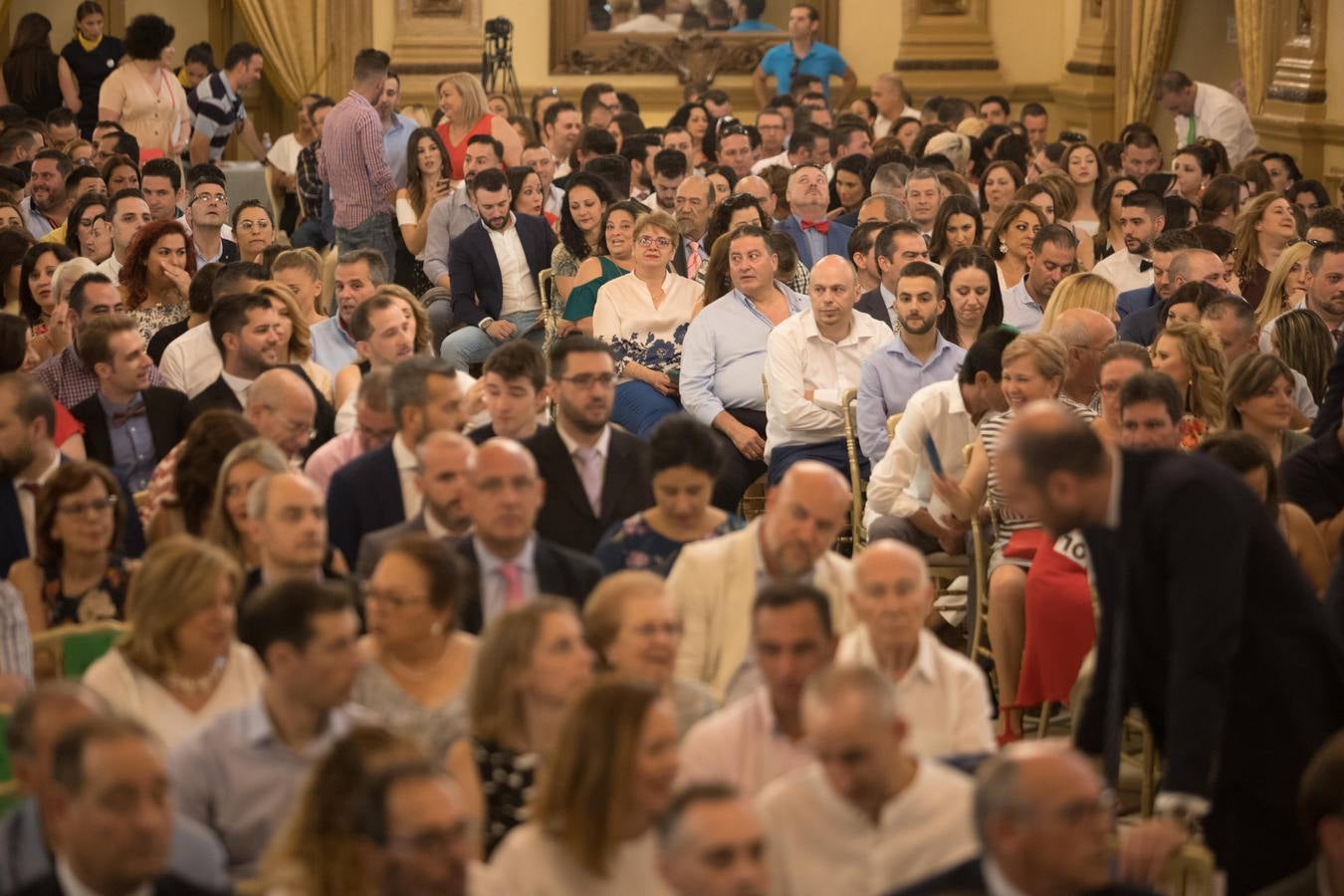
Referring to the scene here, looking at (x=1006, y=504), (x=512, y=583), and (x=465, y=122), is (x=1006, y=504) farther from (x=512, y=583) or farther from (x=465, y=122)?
(x=465, y=122)

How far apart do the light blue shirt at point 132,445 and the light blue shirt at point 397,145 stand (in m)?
5.05

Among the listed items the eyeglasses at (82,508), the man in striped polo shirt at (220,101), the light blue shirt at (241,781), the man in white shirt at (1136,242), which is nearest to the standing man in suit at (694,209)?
the man in white shirt at (1136,242)

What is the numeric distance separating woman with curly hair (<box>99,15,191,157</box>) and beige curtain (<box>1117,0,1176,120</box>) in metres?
6.51

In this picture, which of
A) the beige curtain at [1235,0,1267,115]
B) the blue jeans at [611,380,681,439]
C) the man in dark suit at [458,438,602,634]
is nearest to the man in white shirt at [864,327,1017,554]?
the blue jeans at [611,380,681,439]

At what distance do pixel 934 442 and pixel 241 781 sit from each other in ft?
9.87

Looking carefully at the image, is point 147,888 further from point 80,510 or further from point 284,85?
point 284,85

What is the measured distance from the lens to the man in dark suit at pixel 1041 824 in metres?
3.02

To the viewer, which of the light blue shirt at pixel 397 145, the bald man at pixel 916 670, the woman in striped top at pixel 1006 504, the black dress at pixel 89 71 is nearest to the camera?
the bald man at pixel 916 670

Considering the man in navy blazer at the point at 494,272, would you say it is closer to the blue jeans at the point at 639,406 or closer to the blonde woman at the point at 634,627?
the blue jeans at the point at 639,406

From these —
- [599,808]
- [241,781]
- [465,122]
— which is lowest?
[241,781]

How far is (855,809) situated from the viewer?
338 cm

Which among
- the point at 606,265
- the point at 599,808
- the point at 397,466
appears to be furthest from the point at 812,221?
the point at 599,808

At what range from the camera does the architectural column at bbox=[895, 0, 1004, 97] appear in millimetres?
16844

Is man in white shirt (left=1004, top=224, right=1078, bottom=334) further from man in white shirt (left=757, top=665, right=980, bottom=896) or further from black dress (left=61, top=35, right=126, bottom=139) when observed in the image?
black dress (left=61, top=35, right=126, bottom=139)
